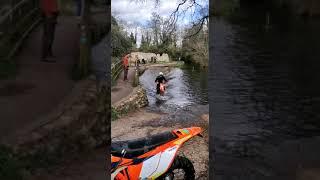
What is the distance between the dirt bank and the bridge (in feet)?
1.46

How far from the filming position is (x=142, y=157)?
3.18m

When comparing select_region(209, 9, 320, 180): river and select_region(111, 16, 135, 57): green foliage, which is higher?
select_region(111, 16, 135, 57): green foliage

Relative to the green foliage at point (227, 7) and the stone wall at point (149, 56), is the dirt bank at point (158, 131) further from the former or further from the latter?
the green foliage at point (227, 7)

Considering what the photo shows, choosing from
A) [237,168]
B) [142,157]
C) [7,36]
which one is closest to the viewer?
[7,36]

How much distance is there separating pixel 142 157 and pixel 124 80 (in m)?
0.56

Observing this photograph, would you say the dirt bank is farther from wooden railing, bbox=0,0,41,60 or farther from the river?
wooden railing, bbox=0,0,41,60

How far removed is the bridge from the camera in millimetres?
2850

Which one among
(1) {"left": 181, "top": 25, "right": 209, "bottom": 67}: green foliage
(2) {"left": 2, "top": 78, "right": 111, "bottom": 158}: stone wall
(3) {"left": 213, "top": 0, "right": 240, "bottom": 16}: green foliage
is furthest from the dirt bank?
(3) {"left": 213, "top": 0, "right": 240, "bottom": 16}: green foliage

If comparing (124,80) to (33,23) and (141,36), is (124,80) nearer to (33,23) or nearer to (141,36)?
(141,36)

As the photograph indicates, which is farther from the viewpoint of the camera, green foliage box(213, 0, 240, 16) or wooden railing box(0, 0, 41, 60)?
green foliage box(213, 0, 240, 16)

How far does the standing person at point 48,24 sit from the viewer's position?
297 cm

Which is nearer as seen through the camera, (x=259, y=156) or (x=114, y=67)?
(x=114, y=67)

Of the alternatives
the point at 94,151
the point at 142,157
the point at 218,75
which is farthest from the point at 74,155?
the point at 218,75

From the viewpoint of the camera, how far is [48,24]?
2.98 meters
